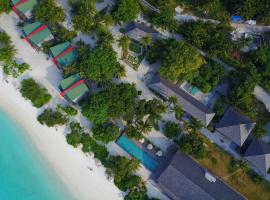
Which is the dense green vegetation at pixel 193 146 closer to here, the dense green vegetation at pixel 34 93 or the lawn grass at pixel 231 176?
the lawn grass at pixel 231 176

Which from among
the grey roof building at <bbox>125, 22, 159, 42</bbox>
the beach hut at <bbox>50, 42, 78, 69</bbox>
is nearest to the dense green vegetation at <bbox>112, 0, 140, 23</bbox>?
the grey roof building at <bbox>125, 22, 159, 42</bbox>

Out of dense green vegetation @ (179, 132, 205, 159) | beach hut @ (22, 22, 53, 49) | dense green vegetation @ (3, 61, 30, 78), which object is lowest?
dense green vegetation @ (3, 61, 30, 78)

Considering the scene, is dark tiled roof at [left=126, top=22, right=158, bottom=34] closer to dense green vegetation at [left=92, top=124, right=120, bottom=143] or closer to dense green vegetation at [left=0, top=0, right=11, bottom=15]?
dense green vegetation at [left=92, top=124, right=120, bottom=143]

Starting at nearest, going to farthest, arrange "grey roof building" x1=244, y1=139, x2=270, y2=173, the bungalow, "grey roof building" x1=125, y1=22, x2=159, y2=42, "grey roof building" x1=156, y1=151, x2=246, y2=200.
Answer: "grey roof building" x1=156, y1=151, x2=246, y2=200
"grey roof building" x1=244, y1=139, x2=270, y2=173
the bungalow
"grey roof building" x1=125, y1=22, x2=159, y2=42

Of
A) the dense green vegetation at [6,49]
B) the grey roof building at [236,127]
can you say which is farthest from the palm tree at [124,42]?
the grey roof building at [236,127]

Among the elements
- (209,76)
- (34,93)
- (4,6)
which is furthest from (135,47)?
(4,6)

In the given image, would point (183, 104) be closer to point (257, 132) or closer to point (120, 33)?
point (257, 132)

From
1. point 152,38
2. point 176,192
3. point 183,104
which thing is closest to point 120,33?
point 152,38
